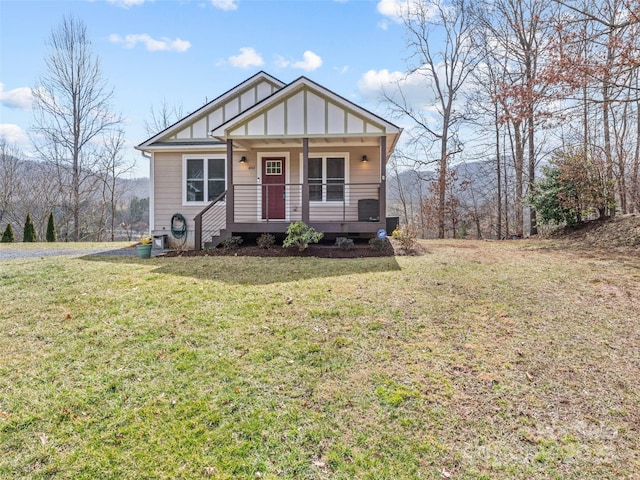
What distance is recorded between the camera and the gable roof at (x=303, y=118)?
9.80 m

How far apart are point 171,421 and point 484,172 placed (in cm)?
2123

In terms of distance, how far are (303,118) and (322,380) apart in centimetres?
803

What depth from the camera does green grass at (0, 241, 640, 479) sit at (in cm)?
260

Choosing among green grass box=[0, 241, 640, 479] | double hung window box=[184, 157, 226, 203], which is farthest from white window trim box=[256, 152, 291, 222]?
green grass box=[0, 241, 640, 479]

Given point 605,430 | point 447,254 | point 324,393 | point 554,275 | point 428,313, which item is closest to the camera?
point 605,430

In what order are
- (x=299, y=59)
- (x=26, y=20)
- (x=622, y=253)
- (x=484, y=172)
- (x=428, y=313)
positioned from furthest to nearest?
(x=484, y=172), (x=299, y=59), (x=26, y=20), (x=622, y=253), (x=428, y=313)

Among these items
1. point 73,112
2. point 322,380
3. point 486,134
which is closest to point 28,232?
point 73,112

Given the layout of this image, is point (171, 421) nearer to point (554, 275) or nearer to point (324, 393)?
point (324, 393)

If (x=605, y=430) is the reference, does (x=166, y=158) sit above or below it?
above

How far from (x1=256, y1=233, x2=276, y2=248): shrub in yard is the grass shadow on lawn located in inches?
49.8

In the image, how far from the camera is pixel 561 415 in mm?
3012

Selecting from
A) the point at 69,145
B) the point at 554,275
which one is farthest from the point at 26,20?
the point at 554,275

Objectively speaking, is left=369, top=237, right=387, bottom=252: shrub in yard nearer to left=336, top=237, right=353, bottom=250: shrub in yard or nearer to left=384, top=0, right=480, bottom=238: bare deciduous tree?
left=336, top=237, right=353, bottom=250: shrub in yard

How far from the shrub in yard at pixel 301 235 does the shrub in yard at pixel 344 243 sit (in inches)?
40.0
